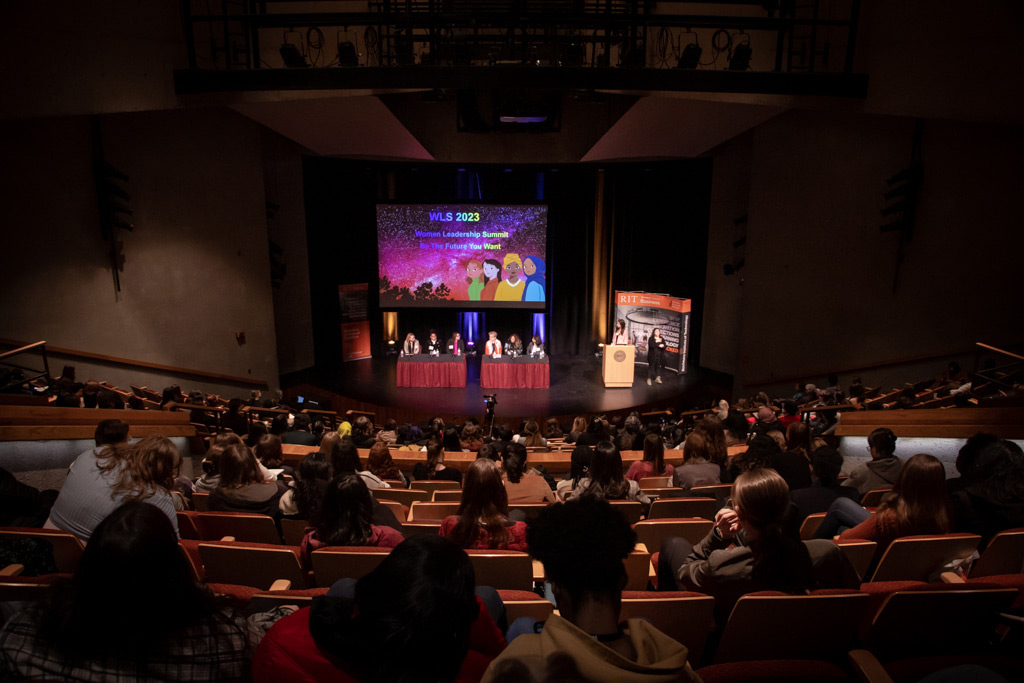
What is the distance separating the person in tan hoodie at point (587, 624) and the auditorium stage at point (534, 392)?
9577 millimetres

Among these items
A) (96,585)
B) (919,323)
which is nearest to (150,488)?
(96,585)

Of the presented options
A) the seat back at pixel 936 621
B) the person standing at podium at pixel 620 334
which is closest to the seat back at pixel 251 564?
the seat back at pixel 936 621

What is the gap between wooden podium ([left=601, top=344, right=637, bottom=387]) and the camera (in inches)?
496

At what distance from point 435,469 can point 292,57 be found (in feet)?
20.4

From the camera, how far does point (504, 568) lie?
257 centimetres

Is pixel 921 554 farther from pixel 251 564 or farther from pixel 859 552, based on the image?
pixel 251 564

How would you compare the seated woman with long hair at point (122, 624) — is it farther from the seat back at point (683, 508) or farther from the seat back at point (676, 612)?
the seat back at point (683, 508)

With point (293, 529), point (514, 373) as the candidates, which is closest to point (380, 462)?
point (293, 529)

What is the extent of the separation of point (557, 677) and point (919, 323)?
1021 centimetres

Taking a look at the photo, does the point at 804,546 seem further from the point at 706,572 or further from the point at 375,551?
the point at 375,551

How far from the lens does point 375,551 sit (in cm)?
242

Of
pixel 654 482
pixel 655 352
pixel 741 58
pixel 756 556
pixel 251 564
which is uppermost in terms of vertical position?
pixel 741 58

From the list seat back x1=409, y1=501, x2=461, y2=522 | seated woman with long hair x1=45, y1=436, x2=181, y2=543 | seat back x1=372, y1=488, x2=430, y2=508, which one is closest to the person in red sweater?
seat back x1=409, y1=501, x2=461, y2=522

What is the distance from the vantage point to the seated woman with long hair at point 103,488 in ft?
8.41
